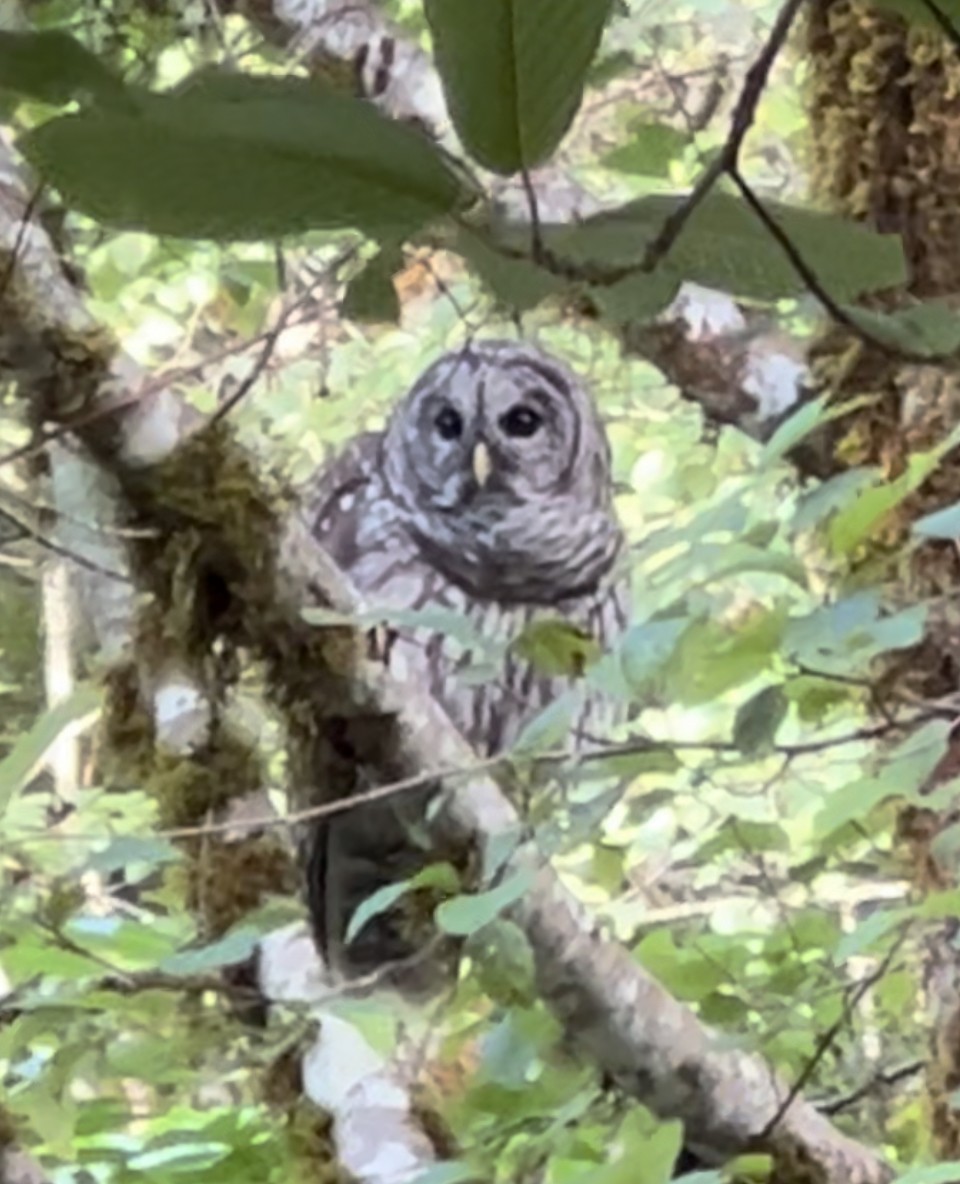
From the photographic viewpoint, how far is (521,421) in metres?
1.67

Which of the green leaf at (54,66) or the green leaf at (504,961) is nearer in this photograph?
the green leaf at (54,66)

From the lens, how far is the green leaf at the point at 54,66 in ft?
0.71

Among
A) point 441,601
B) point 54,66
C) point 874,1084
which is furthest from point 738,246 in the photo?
point 441,601

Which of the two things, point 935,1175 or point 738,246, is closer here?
point 738,246

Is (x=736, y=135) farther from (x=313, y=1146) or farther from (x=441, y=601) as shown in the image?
(x=441, y=601)

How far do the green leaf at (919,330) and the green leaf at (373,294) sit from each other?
82mm

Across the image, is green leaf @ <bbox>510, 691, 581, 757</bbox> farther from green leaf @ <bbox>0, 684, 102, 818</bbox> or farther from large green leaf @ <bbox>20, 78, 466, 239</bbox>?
large green leaf @ <bbox>20, 78, 466, 239</bbox>

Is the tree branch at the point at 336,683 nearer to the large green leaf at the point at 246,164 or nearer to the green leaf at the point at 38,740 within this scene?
the green leaf at the point at 38,740

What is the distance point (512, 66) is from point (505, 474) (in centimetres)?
150

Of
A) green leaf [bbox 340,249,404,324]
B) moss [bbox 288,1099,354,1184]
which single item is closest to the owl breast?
moss [bbox 288,1099,354,1184]

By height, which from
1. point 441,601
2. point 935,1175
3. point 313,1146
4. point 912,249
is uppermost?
point 912,249

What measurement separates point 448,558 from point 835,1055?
2.18 ft

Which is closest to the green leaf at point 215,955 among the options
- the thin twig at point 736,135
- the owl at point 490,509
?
the thin twig at point 736,135

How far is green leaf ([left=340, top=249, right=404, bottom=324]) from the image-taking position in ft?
0.96
